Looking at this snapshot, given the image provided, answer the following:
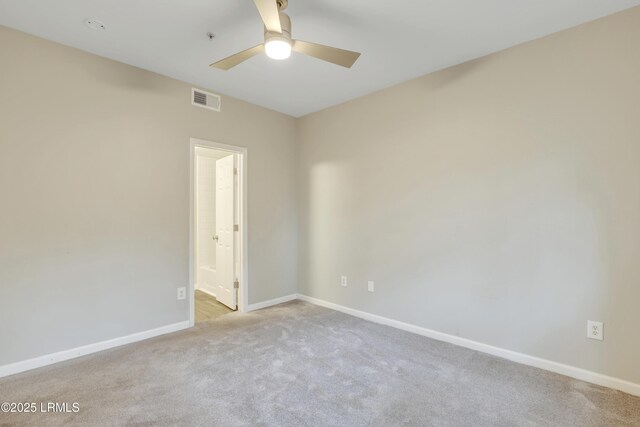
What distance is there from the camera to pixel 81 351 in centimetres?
262

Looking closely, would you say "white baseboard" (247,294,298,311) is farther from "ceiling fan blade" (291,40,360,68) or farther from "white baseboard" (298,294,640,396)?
"ceiling fan blade" (291,40,360,68)

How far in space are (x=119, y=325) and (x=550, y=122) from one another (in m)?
4.12

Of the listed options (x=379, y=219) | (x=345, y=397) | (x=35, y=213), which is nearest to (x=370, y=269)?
(x=379, y=219)

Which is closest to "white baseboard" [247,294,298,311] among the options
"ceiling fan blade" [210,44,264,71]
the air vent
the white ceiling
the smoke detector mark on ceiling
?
the air vent

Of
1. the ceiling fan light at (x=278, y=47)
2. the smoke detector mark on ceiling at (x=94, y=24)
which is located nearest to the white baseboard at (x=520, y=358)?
the ceiling fan light at (x=278, y=47)

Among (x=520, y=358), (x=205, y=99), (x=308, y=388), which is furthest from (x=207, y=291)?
(x=520, y=358)

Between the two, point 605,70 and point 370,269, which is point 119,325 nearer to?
point 370,269

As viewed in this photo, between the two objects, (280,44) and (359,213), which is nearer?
(280,44)

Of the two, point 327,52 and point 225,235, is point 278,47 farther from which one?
point 225,235

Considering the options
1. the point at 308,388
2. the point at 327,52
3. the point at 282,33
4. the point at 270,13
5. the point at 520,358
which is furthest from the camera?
the point at 520,358

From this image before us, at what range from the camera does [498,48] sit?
2.60 m

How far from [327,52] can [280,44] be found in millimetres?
335

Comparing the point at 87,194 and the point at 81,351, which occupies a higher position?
the point at 87,194

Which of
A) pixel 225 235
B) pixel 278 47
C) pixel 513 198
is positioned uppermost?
pixel 278 47
